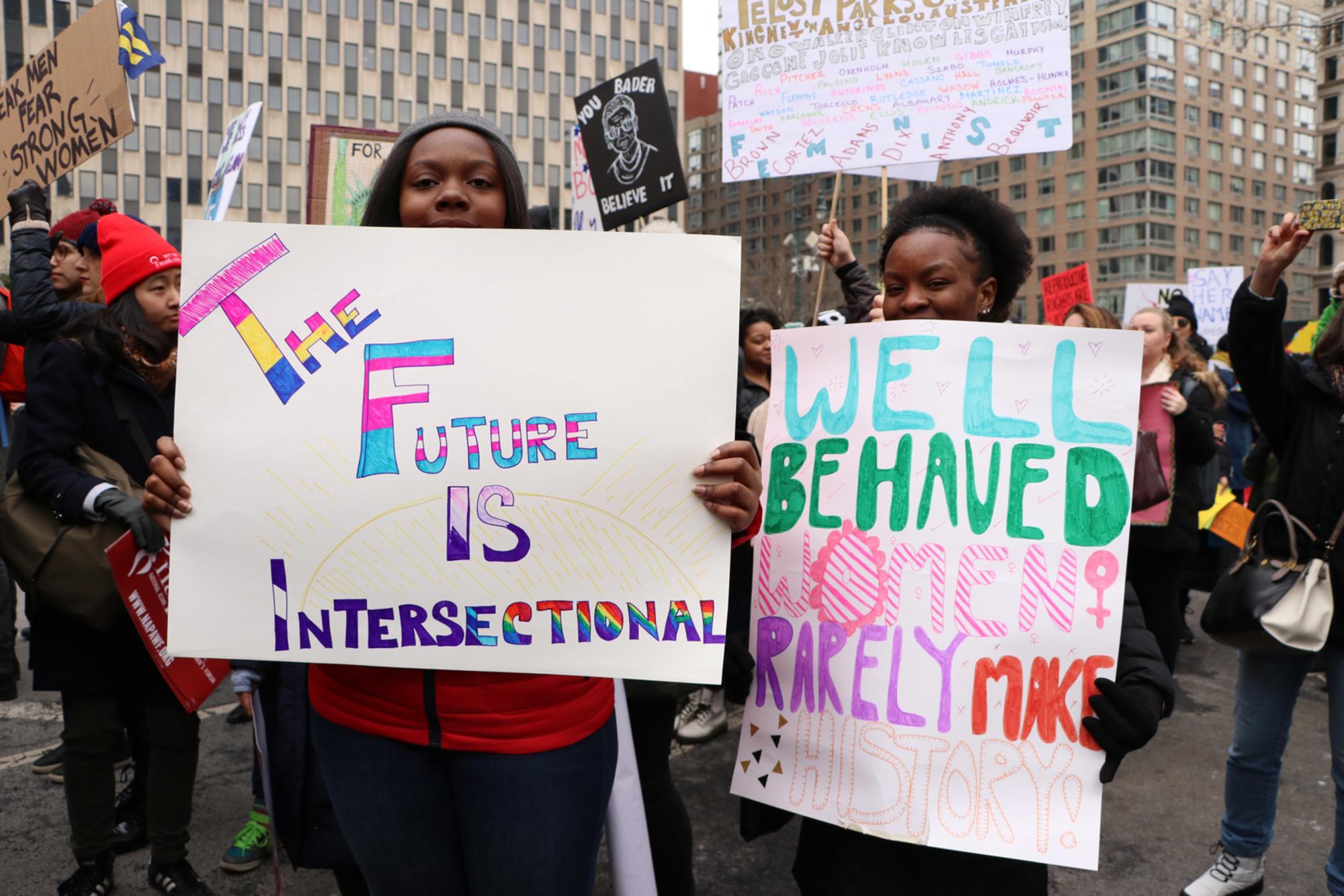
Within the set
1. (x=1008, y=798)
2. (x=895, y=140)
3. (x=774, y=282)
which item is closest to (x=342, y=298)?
(x=1008, y=798)

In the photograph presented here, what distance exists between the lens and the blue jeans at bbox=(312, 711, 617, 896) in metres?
1.46

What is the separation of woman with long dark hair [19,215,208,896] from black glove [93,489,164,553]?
0.04 meters

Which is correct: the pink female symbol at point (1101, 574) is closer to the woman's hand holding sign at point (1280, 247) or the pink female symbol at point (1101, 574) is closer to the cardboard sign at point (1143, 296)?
the woman's hand holding sign at point (1280, 247)

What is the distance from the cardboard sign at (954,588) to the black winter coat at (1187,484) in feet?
8.62

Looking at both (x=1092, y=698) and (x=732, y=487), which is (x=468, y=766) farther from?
(x=1092, y=698)

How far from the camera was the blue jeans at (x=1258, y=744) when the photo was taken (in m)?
2.83

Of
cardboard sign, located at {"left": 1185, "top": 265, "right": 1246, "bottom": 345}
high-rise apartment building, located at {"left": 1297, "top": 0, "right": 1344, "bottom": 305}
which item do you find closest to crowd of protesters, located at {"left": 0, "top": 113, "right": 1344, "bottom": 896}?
cardboard sign, located at {"left": 1185, "top": 265, "right": 1246, "bottom": 345}

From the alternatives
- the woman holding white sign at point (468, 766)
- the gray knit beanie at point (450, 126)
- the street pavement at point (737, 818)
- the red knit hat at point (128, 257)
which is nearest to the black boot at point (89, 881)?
the street pavement at point (737, 818)

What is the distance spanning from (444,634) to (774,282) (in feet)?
158

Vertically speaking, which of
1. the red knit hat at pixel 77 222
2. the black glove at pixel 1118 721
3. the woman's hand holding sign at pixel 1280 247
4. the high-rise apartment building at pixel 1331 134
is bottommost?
the black glove at pixel 1118 721

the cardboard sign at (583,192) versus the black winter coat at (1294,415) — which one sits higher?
the cardboard sign at (583,192)

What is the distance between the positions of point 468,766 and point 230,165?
3.65 metres

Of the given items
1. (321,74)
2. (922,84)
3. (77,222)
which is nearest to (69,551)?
(77,222)

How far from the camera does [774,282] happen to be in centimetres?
4862
